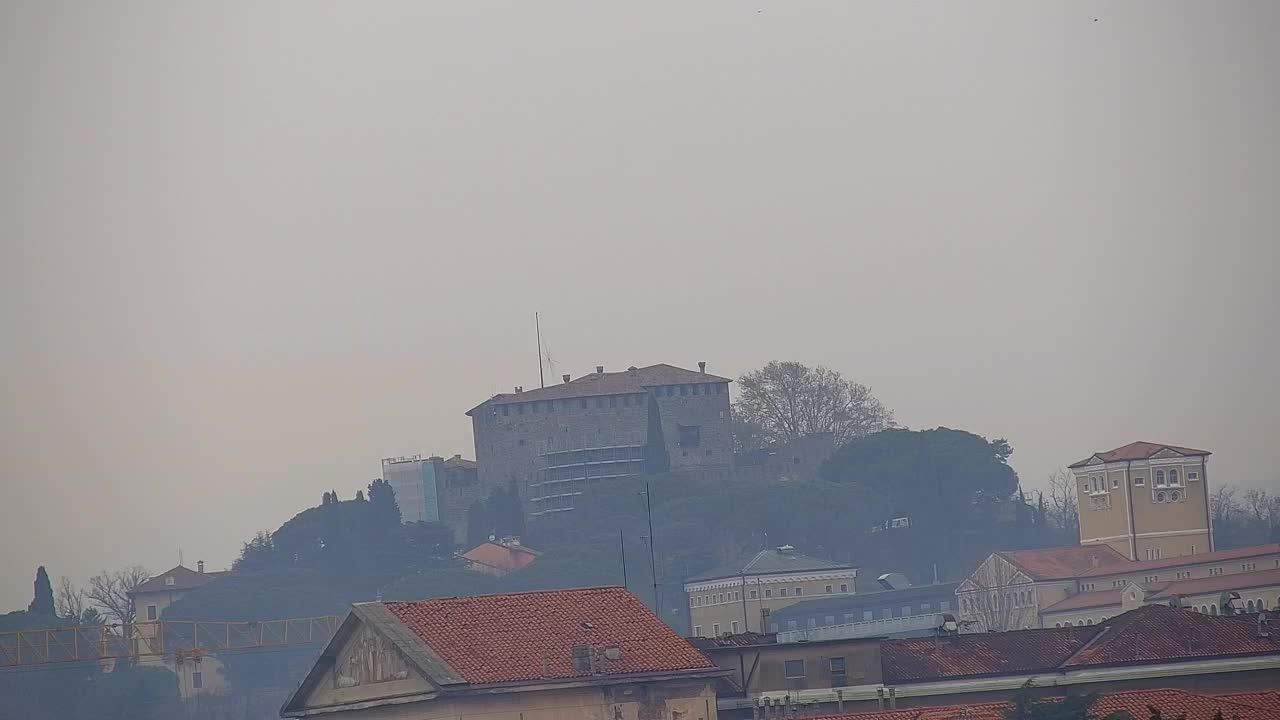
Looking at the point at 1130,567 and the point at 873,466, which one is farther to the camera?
the point at 873,466

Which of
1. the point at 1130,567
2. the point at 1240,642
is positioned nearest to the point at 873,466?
the point at 1130,567

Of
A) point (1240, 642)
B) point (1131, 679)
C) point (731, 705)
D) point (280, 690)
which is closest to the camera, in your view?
point (731, 705)

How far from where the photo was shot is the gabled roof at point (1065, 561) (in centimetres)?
12138

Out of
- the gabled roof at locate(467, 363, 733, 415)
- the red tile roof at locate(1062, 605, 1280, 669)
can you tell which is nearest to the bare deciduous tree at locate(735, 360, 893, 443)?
the gabled roof at locate(467, 363, 733, 415)

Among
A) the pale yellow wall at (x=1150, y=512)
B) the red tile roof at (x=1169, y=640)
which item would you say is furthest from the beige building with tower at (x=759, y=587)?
the red tile roof at (x=1169, y=640)

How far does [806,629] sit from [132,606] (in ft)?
122

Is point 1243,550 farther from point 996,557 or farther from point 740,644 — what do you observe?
point 740,644

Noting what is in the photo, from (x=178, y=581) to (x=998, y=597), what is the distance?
4533 centimetres

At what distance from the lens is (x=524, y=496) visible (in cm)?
16000

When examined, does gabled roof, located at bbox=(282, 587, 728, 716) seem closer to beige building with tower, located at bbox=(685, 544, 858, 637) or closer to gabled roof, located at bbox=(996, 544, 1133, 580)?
gabled roof, located at bbox=(996, 544, 1133, 580)

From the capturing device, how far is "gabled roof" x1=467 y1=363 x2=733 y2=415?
159m

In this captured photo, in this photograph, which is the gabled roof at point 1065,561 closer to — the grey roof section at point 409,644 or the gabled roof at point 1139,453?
the gabled roof at point 1139,453

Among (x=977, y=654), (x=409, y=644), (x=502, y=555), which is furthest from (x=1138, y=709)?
(x=502, y=555)

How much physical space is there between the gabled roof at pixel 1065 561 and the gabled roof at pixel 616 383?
3924 centimetres
